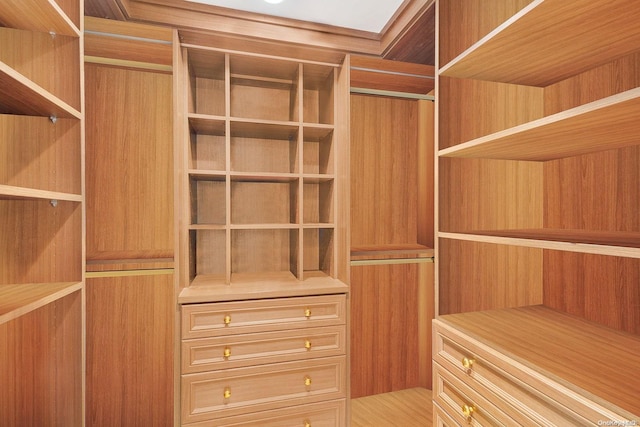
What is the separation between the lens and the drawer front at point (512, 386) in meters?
0.75

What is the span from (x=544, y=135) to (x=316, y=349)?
1.35 metres

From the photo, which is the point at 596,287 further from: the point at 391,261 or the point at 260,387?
the point at 260,387

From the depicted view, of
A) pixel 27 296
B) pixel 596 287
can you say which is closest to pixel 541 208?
pixel 596 287

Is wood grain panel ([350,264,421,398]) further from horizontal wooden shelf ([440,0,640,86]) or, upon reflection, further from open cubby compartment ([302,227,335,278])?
horizontal wooden shelf ([440,0,640,86])

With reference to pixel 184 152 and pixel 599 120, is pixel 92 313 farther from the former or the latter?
pixel 599 120

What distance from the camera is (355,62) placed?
6.63 feet

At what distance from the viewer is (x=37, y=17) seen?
41.2 inches

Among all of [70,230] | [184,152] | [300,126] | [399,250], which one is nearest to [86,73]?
[184,152]

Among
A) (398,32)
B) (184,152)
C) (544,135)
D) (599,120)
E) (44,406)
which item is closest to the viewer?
(599,120)

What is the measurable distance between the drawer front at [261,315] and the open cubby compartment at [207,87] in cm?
103

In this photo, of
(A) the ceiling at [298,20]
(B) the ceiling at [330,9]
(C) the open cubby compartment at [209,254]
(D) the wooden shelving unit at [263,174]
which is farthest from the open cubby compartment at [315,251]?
(B) the ceiling at [330,9]

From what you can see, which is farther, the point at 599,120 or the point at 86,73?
the point at 86,73

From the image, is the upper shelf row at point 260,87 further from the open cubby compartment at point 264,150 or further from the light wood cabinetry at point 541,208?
the light wood cabinetry at point 541,208

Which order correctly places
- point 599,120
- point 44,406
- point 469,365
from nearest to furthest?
1. point 599,120
2. point 469,365
3. point 44,406
